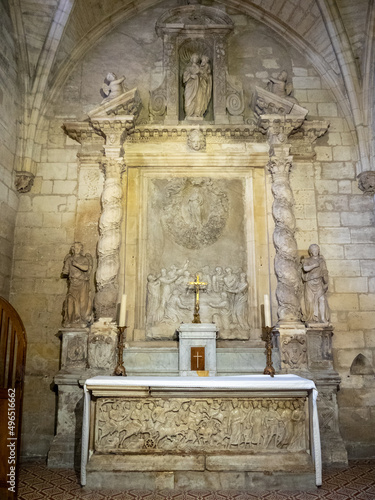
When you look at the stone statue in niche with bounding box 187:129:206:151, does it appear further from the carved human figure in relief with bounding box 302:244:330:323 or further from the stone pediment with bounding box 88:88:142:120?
the carved human figure in relief with bounding box 302:244:330:323

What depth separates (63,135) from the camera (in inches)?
303

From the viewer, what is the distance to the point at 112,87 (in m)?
7.42

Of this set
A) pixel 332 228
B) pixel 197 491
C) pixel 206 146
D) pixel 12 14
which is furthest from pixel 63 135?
pixel 197 491

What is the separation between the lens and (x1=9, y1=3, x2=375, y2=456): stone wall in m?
6.77

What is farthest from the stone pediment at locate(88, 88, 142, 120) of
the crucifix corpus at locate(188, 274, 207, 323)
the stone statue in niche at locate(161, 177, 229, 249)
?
the crucifix corpus at locate(188, 274, 207, 323)

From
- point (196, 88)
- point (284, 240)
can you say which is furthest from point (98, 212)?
point (284, 240)

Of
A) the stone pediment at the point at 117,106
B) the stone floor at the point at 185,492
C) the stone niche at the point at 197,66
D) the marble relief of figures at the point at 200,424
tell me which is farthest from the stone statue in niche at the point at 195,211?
the stone floor at the point at 185,492

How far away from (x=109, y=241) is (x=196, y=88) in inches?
124

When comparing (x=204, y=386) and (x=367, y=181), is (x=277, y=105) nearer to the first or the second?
(x=367, y=181)

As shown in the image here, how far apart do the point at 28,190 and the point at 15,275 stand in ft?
4.69

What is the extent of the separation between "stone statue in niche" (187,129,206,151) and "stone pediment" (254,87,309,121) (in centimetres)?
104

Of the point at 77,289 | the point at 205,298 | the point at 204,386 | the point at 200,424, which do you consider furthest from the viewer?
the point at 205,298

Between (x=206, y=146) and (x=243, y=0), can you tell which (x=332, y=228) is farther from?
(x=243, y=0)

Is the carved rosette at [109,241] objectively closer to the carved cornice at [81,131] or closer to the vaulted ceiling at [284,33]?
the carved cornice at [81,131]
